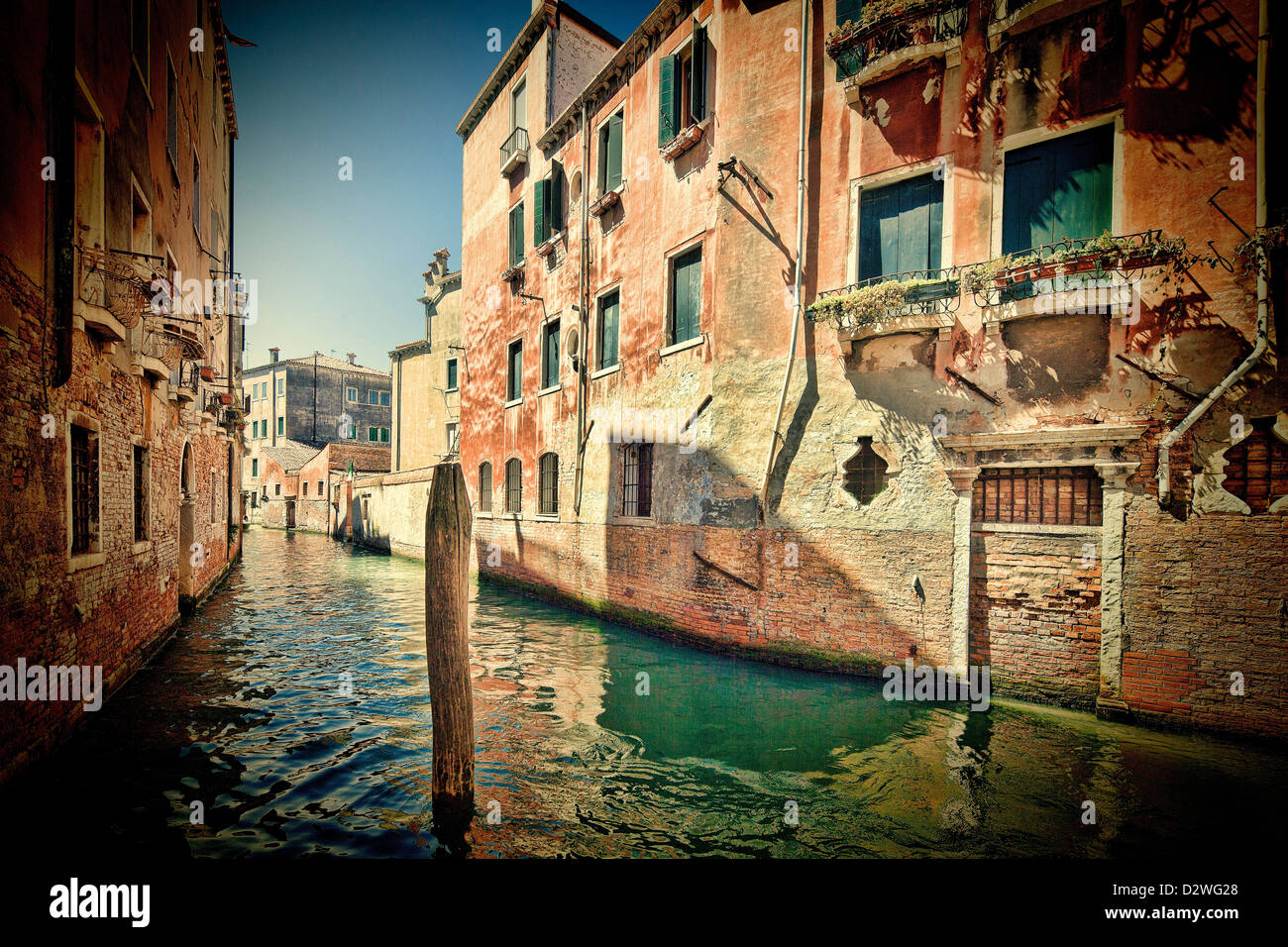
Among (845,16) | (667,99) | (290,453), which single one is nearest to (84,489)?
(667,99)

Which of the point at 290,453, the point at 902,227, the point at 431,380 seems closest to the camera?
the point at 902,227

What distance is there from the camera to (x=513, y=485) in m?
13.9

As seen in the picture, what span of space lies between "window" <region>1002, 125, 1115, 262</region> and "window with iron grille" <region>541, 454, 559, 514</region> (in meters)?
8.58

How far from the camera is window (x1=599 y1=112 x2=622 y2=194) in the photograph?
11.2 metres

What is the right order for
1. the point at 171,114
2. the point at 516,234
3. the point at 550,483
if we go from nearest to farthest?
the point at 171,114, the point at 550,483, the point at 516,234

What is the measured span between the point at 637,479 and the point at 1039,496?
572 centimetres

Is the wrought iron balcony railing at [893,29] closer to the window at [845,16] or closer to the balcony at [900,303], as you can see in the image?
the window at [845,16]

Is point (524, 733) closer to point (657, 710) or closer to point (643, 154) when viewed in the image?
point (657, 710)

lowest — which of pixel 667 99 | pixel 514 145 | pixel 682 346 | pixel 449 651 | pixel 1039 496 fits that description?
pixel 449 651

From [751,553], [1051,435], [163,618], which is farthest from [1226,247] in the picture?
[163,618]

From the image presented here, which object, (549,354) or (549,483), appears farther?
(549,354)

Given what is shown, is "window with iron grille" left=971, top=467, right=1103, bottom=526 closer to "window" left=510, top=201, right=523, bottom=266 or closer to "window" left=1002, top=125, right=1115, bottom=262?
"window" left=1002, top=125, right=1115, bottom=262

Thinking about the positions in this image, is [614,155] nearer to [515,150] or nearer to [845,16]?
[515,150]
